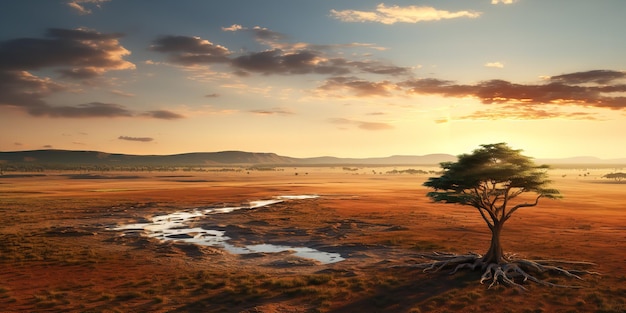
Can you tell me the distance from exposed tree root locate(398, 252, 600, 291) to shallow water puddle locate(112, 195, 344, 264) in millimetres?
8214

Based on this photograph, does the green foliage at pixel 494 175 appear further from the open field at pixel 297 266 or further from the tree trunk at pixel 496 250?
the open field at pixel 297 266

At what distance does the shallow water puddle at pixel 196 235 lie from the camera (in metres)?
33.3

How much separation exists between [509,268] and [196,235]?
2973 cm

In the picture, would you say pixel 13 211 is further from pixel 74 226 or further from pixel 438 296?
pixel 438 296

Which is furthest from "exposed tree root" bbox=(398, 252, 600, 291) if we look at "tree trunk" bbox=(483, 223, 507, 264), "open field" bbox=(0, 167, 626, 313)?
"open field" bbox=(0, 167, 626, 313)

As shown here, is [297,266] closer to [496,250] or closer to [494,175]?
[496,250]

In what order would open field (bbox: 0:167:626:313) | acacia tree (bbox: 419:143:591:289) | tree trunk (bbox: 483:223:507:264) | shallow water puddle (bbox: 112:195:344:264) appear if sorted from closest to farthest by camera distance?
open field (bbox: 0:167:626:313) < acacia tree (bbox: 419:143:591:289) < tree trunk (bbox: 483:223:507:264) < shallow water puddle (bbox: 112:195:344:264)

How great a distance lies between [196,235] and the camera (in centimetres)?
4191

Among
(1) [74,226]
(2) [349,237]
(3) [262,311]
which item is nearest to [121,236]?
(1) [74,226]

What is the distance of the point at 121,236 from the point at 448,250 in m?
31.3

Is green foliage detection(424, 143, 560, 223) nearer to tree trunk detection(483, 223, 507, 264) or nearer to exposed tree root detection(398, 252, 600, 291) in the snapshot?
tree trunk detection(483, 223, 507, 264)

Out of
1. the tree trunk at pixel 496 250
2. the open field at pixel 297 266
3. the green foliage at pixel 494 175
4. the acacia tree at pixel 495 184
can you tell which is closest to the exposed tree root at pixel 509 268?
the acacia tree at pixel 495 184

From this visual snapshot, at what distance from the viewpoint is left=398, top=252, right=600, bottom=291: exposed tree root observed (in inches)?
916

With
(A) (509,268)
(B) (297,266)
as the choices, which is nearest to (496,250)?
(A) (509,268)
